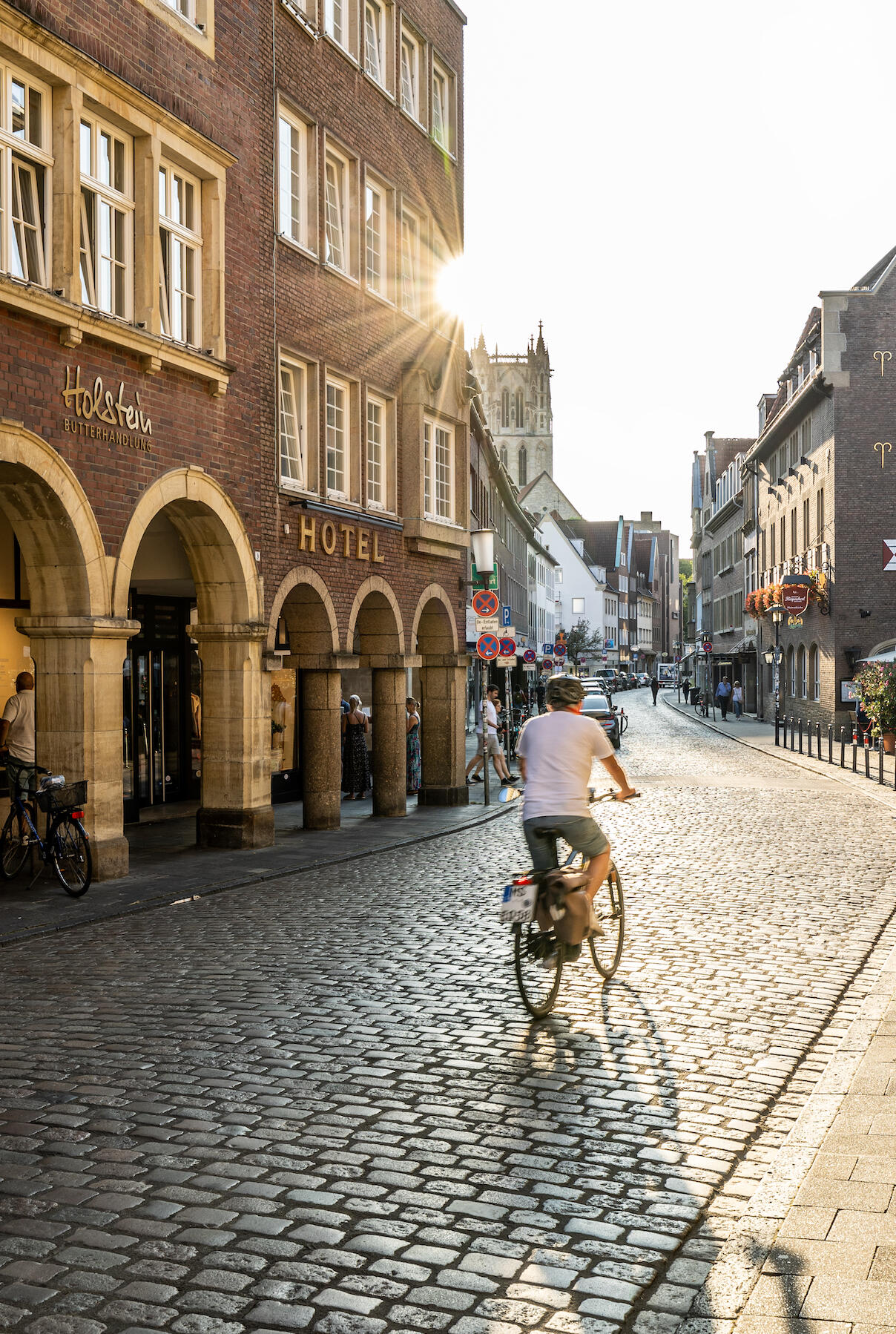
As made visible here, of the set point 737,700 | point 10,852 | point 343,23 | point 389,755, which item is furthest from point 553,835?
point 737,700

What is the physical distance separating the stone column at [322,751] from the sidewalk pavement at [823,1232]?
40.9 feet

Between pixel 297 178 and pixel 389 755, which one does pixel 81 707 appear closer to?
pixel 389 755

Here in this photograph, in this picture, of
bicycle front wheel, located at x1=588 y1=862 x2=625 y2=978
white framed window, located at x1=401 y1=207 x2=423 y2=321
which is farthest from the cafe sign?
white framed window, located at x1=401 y1=207 x2=423 y2=321

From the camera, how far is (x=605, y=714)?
38188mm

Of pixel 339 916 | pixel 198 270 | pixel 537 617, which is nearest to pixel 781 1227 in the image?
pixel 339 916

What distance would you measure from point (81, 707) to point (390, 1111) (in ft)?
26.1

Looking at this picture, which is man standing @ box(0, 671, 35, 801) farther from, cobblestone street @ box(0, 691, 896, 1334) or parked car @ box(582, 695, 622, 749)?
parked car @ box(582, 695, 622, 749)

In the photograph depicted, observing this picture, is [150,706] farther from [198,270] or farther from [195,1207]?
[195,1207]

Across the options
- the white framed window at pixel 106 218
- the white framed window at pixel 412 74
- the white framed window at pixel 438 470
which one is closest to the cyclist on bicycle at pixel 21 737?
the white framed window at pixel 106 218

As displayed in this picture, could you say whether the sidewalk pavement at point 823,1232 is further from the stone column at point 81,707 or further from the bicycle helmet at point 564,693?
the stone column at point 81,707

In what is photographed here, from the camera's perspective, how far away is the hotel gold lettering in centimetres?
1770

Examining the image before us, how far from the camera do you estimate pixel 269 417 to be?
1684 centimetres

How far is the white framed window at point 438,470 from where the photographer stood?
22.0m

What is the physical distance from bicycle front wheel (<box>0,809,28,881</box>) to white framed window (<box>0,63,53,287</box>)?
17.1ft
